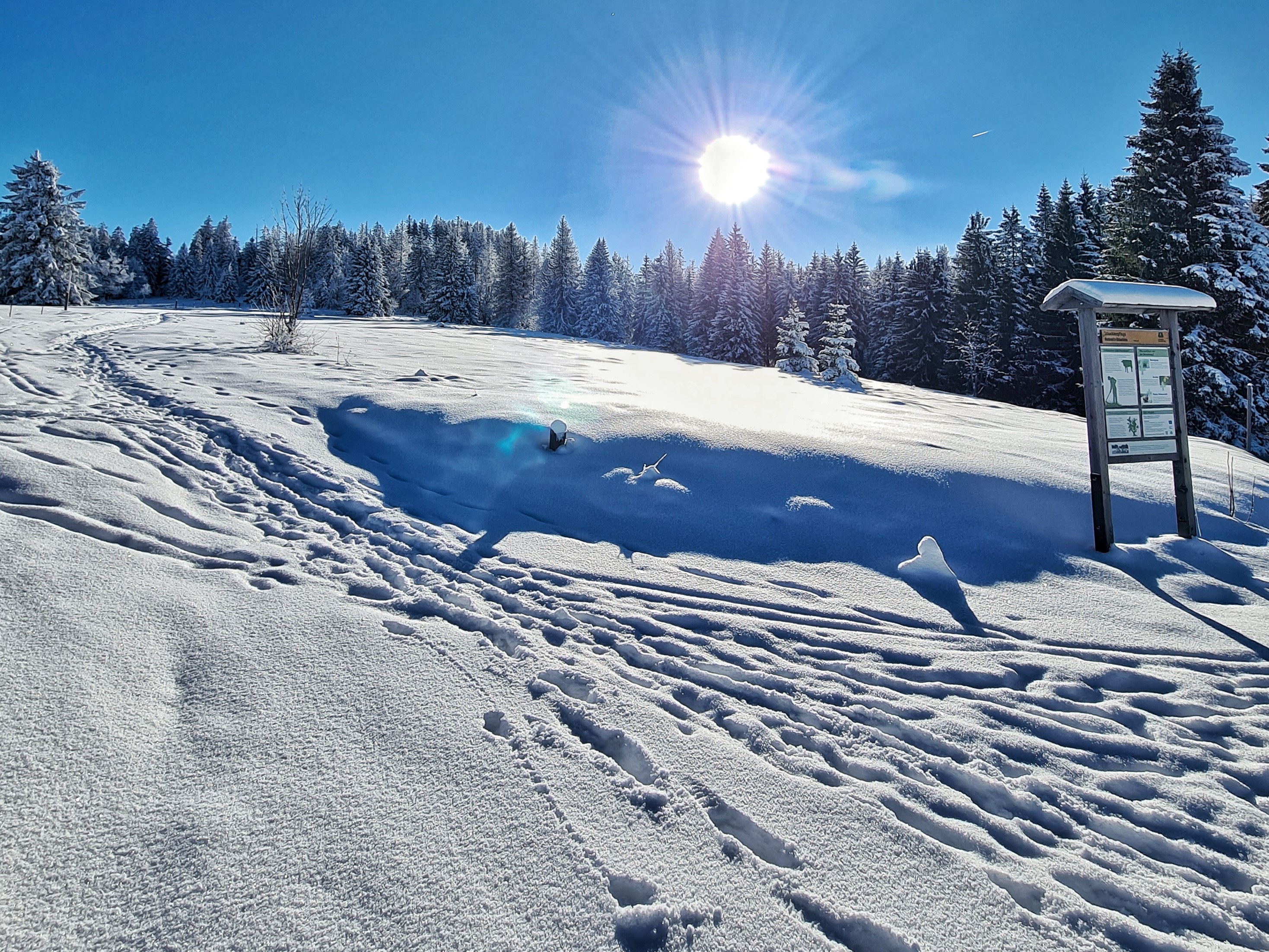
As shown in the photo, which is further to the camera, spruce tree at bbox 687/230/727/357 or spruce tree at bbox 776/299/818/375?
spruce tree at bbox 687/230/727/357

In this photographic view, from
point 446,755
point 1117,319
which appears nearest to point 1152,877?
point 446,755

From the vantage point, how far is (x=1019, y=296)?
96.4ft

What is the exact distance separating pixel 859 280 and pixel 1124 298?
41.7 m

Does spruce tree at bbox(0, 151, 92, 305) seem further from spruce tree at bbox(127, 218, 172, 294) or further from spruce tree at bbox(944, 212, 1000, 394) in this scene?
spruce tree at bbox(944, 212, 1000, 394)

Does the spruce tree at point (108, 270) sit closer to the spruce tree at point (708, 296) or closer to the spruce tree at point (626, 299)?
the spruce tree at point (626, 299)

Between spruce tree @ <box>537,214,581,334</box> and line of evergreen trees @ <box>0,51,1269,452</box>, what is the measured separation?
155mm

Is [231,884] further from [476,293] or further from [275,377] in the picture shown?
[476,293]

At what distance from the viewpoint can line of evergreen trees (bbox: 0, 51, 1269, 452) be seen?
51.7ft

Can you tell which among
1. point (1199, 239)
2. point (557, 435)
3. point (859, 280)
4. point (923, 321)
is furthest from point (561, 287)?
point (557, 435)

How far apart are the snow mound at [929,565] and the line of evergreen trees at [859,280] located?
13112 millimetres

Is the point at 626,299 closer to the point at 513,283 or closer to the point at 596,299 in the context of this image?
the point at 596,299

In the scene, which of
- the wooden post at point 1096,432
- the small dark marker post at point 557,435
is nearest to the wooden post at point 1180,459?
the wooden post at point 1096,432

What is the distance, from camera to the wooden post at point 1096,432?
440cm

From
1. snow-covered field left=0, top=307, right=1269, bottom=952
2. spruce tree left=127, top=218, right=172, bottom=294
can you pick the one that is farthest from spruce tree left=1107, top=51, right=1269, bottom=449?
spruce tree left=127, top=218, right=172, bottom=294
